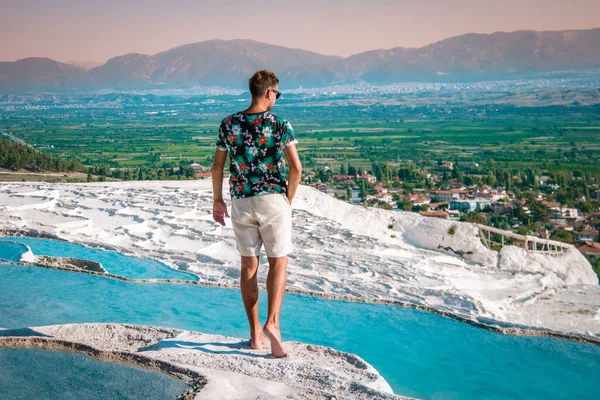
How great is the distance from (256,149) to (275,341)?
3.00ft

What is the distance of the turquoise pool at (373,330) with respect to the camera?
3.94m

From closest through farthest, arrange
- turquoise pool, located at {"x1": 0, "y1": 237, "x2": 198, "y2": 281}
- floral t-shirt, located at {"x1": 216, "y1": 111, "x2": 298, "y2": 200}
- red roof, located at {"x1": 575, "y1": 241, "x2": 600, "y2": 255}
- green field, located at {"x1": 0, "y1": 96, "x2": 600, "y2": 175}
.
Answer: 1. floral t-shirt, located at {"x1": 216, "y1": 111, "x2": 298, "y2": 200}
2. turquoise pool, located at {"x1": 0, "y1": 237, "x2": 198, "y2": 281}
3. red roof, located at {"x1": 575, "y1": 241, "x2": 600, "y2": 255}
4. green field, located at {"x1": 0, "y1": 96, "x2": 600, "y2": 175}

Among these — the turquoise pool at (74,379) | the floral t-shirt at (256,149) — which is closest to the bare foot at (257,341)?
the turquoise pool at (74,379)

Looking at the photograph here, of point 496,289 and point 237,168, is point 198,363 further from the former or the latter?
point 496,289

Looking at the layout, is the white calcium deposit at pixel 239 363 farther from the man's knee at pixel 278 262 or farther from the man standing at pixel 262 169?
the man's knee at pixel 278 262

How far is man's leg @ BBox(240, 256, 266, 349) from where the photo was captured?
11.3 ft

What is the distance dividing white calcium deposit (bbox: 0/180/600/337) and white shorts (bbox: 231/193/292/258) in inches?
91.3

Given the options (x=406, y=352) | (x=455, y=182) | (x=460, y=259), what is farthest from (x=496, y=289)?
(x=455, y=182)

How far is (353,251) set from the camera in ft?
25.7

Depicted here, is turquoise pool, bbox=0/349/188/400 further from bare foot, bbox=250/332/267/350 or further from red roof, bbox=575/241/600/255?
red roof, bbox=575/241/600/255

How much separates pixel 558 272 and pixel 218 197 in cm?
596

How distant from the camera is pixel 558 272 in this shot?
8281 millimetres

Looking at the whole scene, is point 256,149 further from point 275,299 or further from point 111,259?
point 111,259

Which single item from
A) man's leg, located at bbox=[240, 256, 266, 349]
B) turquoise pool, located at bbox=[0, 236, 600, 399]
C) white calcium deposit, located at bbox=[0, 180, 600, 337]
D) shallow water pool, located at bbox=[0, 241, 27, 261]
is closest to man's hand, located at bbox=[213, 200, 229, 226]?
man's leg, located at bbox=[240, 256, 266, 349]
